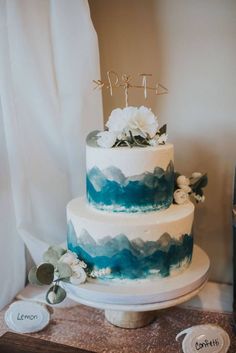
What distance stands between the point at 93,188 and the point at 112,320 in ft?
1.25

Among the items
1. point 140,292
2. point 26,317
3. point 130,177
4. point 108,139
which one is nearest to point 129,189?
point 130,177

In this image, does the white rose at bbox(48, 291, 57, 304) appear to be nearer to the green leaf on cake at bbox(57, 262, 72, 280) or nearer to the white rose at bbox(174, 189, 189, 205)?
the green leaf on cake at bbox(57, 262, 72, 280)

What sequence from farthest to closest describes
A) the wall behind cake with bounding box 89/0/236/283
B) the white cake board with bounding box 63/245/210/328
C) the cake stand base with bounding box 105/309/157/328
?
the wall behind cake with bounding box 89/0/236/283
the cake stand base with bounding box 105/309/157/328
the white cake board with bounding box 63/245/210/328

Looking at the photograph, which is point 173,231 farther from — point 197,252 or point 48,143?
point 48,143

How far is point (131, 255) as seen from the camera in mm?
877

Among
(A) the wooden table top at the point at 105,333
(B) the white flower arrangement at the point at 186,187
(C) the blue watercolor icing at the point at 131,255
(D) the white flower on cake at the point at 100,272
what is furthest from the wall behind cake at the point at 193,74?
(D) the white flower on cake at the point at 100,272

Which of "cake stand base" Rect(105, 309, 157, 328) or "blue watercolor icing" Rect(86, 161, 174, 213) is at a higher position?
"blue watercolor icing" Rect(86, 161, 174, 213)

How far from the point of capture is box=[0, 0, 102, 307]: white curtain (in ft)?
3.35

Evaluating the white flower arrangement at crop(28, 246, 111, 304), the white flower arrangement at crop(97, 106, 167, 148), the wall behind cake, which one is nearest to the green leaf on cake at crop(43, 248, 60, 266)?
the white flower arrangement at crop(28, 246, 111, 304)

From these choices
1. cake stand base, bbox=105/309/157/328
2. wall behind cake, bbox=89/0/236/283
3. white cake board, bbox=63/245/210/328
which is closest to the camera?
white cake board, bbox=63/245/210/328

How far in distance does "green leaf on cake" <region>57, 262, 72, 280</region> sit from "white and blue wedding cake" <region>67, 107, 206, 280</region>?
0.05 metres

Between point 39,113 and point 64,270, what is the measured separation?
48 centimetres

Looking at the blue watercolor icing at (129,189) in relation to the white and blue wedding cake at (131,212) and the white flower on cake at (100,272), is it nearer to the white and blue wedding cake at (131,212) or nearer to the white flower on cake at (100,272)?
the white and blue wedding cake at (131,212)

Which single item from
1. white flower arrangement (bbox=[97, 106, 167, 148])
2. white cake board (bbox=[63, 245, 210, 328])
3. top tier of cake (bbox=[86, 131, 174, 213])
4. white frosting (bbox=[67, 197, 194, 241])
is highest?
white flower arrangement (bbox=[97, 106, 167, 148])
